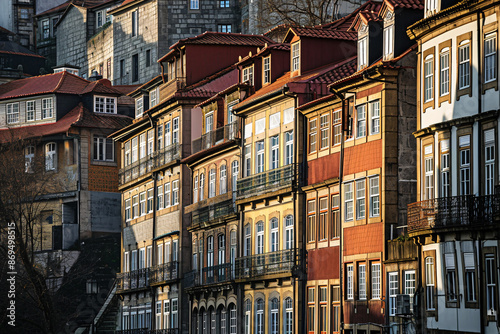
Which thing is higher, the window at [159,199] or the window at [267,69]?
the window at [267,69]

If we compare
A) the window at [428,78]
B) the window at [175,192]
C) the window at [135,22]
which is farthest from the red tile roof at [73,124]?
the window at [428,78]

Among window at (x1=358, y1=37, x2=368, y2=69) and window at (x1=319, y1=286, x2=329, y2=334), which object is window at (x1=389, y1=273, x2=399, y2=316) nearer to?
window at (x1=319, y1=286, x2=329, y2=334)

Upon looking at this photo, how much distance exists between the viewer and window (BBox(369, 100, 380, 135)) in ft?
150

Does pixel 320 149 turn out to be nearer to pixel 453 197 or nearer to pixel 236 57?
pixel 453 197

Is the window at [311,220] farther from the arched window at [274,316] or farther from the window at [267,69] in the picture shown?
the window at [267,69]

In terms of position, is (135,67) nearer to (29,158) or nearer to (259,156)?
(29,158)

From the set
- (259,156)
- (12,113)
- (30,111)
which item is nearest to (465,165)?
(259,156)

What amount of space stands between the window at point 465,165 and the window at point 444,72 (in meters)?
1.96

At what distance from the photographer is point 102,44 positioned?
360ft

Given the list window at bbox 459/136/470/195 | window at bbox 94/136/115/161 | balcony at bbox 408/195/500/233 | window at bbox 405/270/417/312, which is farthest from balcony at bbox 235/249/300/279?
window at bbox 94/136/115/161

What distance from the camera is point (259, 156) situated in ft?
187

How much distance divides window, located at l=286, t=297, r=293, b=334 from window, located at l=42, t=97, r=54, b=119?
3841 centimetres

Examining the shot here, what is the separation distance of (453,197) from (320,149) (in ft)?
41.1

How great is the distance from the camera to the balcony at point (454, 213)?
37562 mm
